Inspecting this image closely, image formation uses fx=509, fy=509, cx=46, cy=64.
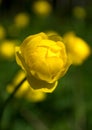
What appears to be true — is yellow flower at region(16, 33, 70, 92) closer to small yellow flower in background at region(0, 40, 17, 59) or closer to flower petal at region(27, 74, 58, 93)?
flower petal at region(27, 74, 58, 93)

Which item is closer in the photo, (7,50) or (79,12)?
(7,50)

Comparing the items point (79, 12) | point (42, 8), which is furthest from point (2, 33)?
point (79, 12)

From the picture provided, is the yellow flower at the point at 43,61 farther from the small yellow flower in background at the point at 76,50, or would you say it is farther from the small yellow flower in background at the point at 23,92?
the small yellow flower in background at the point at 76,50

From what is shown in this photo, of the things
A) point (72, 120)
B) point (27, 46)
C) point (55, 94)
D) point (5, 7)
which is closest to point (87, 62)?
point (55, 94)

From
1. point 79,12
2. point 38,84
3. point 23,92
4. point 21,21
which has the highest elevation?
point 38,84

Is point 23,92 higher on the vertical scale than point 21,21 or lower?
higher

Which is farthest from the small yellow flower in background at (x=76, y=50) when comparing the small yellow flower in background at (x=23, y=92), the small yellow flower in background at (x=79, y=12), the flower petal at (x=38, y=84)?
the flower petal at (x=38, y=84)

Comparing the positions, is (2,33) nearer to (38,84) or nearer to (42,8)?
(42,8)
